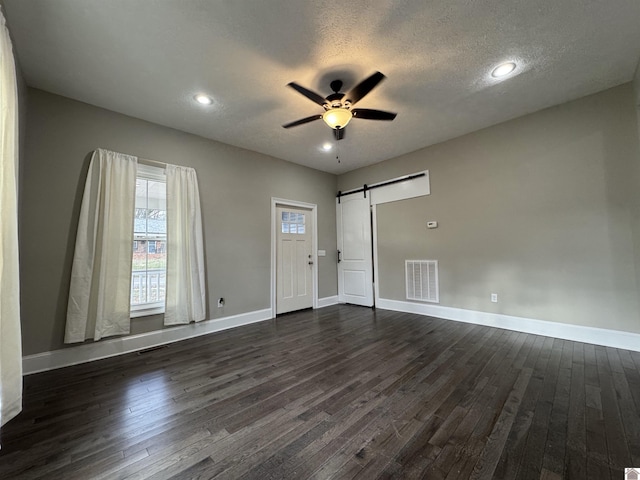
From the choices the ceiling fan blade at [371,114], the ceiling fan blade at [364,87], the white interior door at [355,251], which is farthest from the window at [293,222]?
the ceiling fan blade at [364,87]

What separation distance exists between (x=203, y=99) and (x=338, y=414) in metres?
3.38

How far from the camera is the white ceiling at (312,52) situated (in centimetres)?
187

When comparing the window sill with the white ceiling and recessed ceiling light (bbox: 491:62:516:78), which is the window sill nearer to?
the white ceiling

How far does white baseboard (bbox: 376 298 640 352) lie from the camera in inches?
110

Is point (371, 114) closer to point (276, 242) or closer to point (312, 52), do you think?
point (312, 52)

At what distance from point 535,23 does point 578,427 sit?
2.92m

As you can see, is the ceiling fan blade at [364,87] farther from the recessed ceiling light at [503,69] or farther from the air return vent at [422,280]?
the air return vent at [422,280]

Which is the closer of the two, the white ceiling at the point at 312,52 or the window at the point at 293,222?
the white ceiling at the point at 312,52

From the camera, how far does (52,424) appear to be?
5.63 ft

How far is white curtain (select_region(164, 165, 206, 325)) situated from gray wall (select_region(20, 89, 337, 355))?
0.17 meters

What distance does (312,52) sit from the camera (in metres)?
2.24

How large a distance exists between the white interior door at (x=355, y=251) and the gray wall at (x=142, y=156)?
1004mm

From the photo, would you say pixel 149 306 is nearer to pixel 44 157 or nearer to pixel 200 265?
pixel 200 265

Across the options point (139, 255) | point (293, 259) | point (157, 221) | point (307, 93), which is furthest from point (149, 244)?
point (307, 93)
